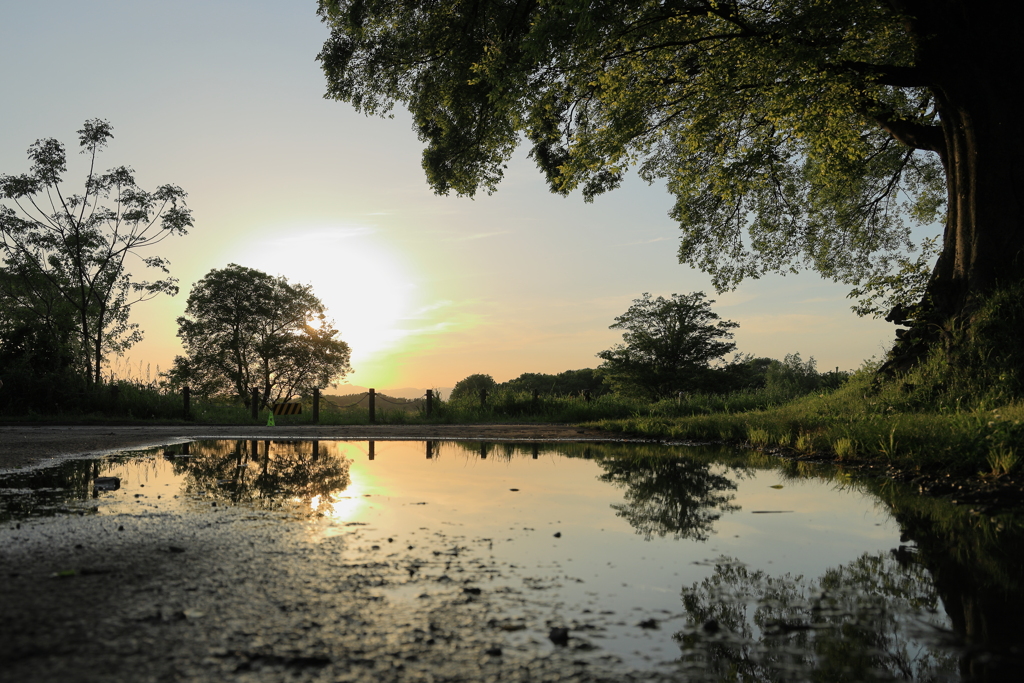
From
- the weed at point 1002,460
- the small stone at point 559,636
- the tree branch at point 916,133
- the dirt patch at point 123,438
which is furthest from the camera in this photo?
the tree branch at point 916,133

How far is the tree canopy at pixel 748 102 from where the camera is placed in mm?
12859

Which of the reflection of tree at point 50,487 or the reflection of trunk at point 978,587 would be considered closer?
the reflection of trunk at point 978,587

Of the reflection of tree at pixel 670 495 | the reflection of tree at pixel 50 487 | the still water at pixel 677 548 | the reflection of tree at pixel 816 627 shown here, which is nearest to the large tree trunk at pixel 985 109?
the still water at pixel 677 548

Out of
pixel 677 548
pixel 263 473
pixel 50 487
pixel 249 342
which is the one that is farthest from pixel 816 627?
pixel 249 342

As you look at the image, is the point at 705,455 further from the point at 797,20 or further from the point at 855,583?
the point at 797,20

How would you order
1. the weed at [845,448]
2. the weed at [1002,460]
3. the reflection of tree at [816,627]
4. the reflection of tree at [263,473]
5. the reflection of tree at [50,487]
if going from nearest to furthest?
the reflection of tree at [816,627], the reflection of tree at [50,487], the reflection of tree at [263,473], the weed at [1002,460], the weed at [845,448]

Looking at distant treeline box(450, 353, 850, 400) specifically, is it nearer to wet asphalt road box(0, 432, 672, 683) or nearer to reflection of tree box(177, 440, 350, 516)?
reflection of tree box(177, 440, 350, 516)

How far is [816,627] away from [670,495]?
3685mm

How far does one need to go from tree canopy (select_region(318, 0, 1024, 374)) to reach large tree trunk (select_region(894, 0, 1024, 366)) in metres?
0.03

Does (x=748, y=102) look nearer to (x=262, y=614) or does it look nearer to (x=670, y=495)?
(x=670, y=495)

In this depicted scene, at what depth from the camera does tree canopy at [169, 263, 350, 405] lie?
3984cm

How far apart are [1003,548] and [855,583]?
65.6 inches

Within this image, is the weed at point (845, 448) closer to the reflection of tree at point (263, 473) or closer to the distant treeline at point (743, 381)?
the reflection of tree at point (263, 473)

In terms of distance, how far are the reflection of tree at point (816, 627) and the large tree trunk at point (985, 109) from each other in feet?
38.8
